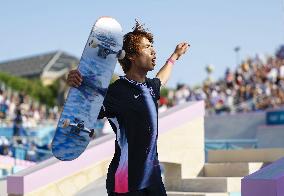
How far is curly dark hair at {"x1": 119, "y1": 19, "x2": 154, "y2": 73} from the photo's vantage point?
4180 millimetres

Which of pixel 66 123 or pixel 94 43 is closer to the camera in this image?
pixel 66 123

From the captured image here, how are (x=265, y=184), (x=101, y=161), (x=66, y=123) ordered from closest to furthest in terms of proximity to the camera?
(x=66, y=123), (x=265, y=184), (x=101, y=161)

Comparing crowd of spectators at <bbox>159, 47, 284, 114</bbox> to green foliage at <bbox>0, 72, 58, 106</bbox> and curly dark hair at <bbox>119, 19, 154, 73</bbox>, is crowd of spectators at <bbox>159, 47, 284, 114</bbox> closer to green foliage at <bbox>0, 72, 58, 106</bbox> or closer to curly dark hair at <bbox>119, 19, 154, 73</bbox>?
curly dark hair at <bbox>119, 19, 154, 73</bbox>

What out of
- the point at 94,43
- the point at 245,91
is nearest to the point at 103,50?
the point at 94,43

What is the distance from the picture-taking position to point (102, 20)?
411cm

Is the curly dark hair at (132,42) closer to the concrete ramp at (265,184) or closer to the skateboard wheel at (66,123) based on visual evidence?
the skateboard wheel at (66,123)

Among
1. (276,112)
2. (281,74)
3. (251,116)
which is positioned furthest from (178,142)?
(281,74)

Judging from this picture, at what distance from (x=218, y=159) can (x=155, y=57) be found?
6.25 m

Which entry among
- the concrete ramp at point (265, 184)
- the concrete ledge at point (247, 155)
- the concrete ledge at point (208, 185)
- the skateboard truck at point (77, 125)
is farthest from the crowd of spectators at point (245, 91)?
the skateboard truck at point (77, 125)

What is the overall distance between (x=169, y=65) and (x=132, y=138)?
0.88m

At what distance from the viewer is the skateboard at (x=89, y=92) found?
396cm

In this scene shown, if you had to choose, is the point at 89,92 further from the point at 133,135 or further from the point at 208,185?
the point at 208,185

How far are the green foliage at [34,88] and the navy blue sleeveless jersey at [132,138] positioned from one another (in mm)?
89220

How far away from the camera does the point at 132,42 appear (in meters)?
4.20
